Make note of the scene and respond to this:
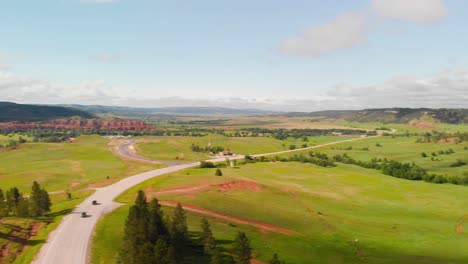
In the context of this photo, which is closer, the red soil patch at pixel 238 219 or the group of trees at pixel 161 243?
the group of trees at pixel 161 243

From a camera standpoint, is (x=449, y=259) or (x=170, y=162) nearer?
(x=449, y=259)

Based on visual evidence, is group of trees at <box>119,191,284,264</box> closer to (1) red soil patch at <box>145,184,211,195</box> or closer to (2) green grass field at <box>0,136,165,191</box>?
(1) red soil patch at <box>145,184,211,195</box>

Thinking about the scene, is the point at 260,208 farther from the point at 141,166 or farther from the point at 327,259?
the point at 141,166

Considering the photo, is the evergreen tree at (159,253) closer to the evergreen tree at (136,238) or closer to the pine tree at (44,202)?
the evergreen tree at (136,238)

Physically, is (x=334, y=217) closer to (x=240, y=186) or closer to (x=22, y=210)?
(x=240, y=186)

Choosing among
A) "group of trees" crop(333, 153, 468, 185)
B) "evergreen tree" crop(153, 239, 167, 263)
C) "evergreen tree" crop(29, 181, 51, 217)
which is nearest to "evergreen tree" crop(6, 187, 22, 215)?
"evergreen tree" crop(29, 181, 51, 217)

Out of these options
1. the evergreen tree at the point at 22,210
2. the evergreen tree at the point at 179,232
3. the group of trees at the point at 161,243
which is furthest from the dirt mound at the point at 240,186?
the evergreen tree at the point at 22,210

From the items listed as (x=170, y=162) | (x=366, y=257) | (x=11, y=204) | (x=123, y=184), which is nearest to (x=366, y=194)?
(x=366, y=257)
